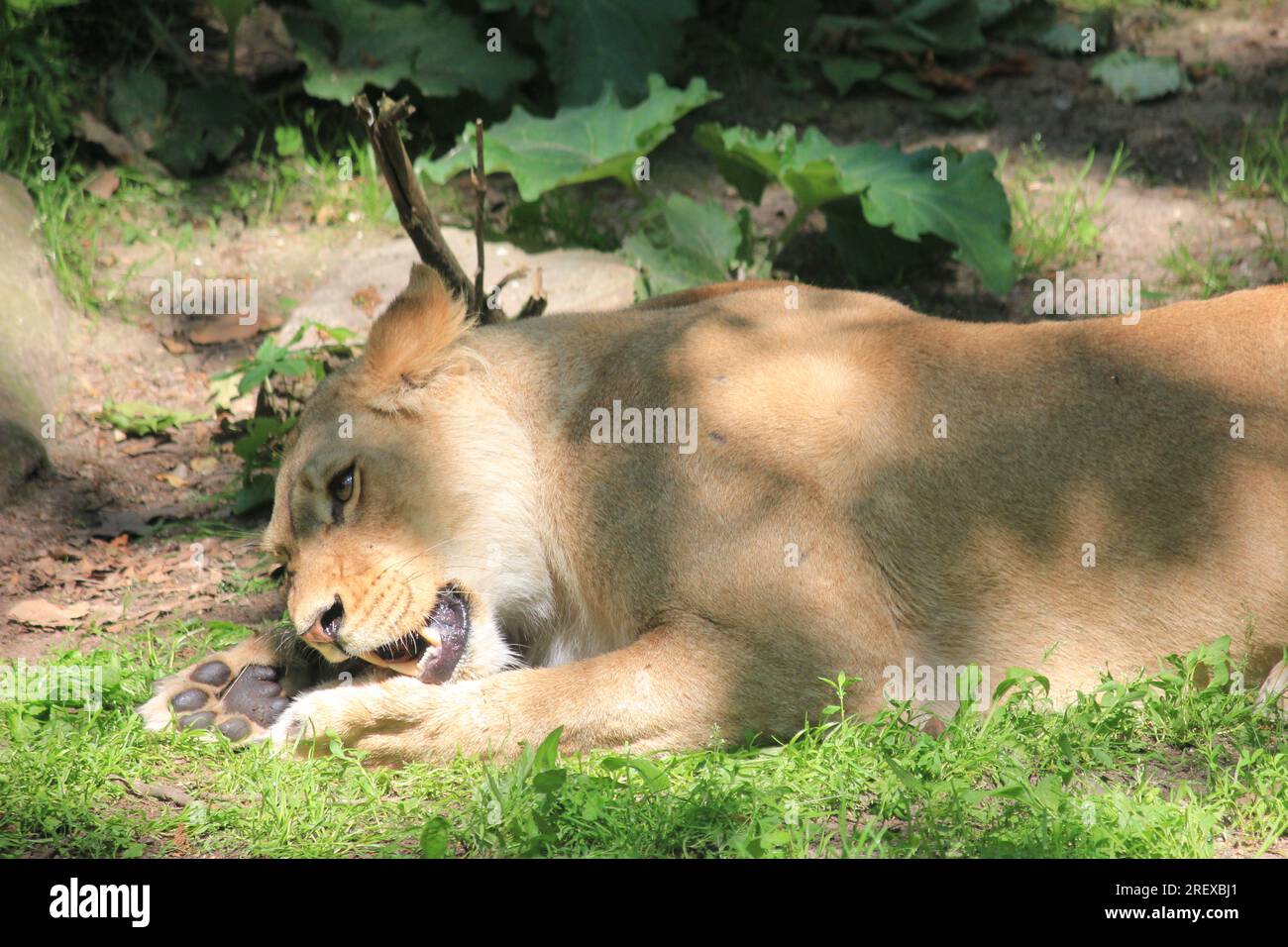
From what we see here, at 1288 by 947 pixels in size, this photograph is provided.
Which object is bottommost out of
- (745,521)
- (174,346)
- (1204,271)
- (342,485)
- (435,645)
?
(435,645)

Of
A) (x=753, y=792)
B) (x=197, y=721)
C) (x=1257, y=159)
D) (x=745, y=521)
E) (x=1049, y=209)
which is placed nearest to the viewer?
(x=753, y=792)

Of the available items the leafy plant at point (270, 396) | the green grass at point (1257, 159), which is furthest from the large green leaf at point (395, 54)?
the green grass at point (1257, 159)

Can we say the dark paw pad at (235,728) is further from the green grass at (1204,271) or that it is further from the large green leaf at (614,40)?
the green grass at (1204,271)

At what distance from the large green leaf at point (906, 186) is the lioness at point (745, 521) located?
6.10 ft

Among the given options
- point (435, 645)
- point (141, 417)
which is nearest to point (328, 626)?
point (435, 645)

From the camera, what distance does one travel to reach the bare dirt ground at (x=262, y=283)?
5.85 metres

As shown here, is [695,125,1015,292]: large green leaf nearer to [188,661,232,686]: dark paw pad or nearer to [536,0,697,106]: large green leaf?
[536,0,697,106]: large green leaf

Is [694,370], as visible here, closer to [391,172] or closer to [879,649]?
[879,649]

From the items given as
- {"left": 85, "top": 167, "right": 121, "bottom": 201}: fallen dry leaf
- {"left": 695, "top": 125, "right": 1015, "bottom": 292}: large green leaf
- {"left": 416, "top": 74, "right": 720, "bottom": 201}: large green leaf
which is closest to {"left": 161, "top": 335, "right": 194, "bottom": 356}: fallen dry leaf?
{"left": 85, "top": 167, "right": 121, "bottom": 201}: fallen dry leaf

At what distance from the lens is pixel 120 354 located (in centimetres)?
741

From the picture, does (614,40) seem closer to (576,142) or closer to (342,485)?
(576,142)

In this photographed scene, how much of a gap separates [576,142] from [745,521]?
3510 millimetres

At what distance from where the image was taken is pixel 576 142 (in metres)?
7.29

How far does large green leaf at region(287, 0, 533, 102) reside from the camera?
8391mm
